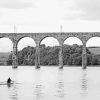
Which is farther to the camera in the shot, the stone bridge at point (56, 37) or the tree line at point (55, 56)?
the tree line at point (55, 56)

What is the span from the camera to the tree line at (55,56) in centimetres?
15762

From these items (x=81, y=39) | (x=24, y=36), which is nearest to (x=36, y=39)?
(x=24, y=36)

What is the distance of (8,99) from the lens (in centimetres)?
4106

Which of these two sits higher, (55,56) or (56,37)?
(56,37)

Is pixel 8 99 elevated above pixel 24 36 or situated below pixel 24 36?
below

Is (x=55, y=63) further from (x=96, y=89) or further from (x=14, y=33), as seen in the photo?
(x=96, y=89)

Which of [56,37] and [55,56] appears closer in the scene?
[56,37]

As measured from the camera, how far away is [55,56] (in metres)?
169

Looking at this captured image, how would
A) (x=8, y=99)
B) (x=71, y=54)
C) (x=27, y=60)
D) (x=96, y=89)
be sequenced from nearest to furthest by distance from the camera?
1. (x=8, y=99)
2. (x=96, y=89)
3. (x=71, y=54)
4. (x=27, y=60)

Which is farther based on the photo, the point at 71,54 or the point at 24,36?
the point at 71,54

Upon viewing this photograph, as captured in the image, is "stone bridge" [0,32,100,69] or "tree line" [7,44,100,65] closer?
"stone bridge" [0,32,100,69]

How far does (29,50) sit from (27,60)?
8.46 metres

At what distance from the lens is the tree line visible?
→ 15762cm

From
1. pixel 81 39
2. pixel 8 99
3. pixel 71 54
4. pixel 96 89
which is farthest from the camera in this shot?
pixel 71 54
